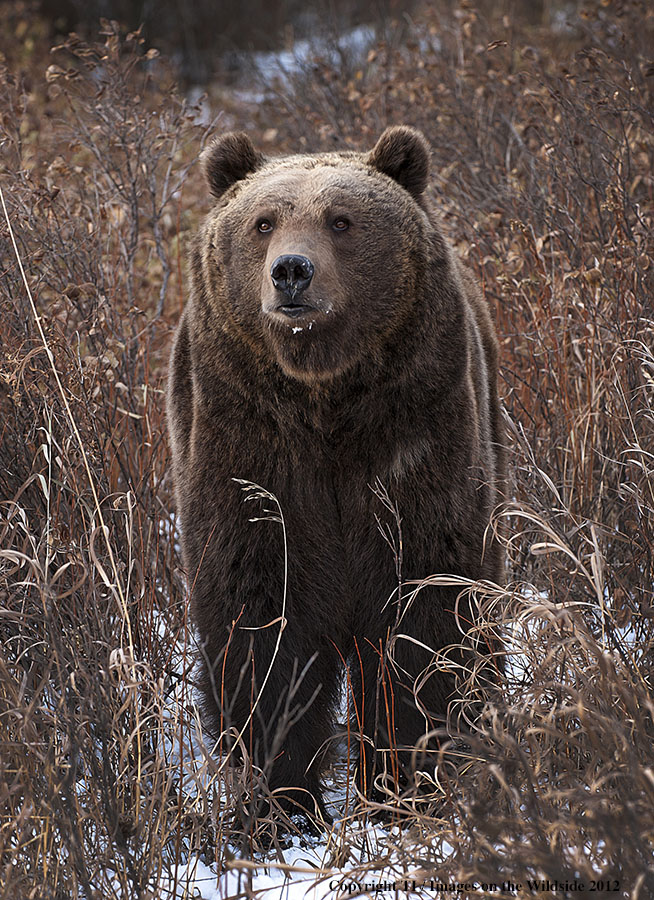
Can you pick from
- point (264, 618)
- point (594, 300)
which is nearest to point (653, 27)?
point (594, 300)

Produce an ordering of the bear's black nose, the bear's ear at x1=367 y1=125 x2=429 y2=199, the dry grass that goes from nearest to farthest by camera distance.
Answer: the dry grass < the bear's black nose < the bear's ear at x1=367 y1=125 x2=429 y2=199

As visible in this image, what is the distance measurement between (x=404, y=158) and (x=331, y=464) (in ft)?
3.56

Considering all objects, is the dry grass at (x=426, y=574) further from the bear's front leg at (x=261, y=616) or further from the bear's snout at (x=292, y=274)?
the bear's snout at (x=292, y=274)

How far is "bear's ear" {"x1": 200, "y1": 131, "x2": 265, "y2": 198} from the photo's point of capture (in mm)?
3547

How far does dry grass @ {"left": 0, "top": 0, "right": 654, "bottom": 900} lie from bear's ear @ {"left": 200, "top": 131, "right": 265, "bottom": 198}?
32.4 inches

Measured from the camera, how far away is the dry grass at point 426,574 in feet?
8.31

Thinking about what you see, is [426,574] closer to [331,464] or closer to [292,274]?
[331,464]

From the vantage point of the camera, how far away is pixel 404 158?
3488 mm

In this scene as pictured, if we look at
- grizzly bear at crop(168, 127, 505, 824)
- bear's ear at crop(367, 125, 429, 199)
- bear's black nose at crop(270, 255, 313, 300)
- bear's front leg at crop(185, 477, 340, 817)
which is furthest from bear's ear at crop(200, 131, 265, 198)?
bear's front leg at crop(185, 477, 340, 817)

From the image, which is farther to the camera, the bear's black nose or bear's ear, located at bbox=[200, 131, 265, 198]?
bear's ear, located at bbox=[200, 131, 265, 198]

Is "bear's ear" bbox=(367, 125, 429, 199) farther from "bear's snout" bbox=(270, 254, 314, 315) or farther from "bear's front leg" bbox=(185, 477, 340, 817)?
"bear's front leg" bbox=(185, 477, 340, 817)

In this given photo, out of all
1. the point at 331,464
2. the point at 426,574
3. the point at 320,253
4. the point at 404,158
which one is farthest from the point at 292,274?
the point at 426,574

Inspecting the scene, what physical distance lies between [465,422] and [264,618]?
2.90ft

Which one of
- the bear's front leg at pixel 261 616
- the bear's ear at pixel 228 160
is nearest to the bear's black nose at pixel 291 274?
the bear's front leg at pixel 261 616
